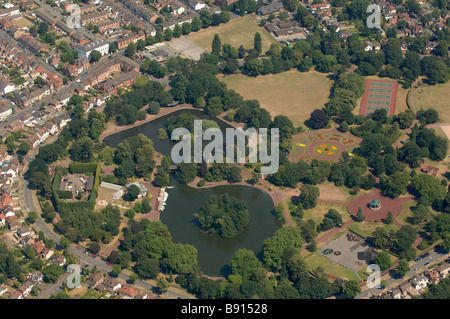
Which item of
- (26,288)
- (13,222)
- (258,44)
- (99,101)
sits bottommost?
(99,101)

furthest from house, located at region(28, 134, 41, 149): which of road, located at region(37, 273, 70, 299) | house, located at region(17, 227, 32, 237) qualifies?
road, located at region(37, 273, 70, 299)

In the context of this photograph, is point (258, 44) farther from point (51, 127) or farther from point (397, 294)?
point (397, 294)

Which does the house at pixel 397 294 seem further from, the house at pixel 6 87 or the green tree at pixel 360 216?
the house at pixel 6 87

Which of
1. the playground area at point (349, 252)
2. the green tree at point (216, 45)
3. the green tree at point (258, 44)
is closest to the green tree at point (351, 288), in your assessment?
the playground area at point (349, 252)

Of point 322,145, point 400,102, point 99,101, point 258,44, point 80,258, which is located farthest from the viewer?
point 258,44

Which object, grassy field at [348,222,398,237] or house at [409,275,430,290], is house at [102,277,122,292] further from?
house at [409,275,430,290]

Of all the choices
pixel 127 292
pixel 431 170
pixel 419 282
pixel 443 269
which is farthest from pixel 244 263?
pixel 431 170
